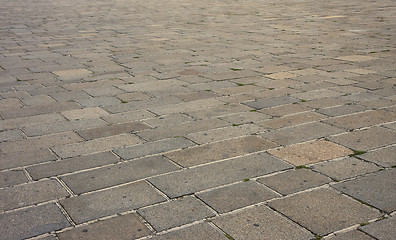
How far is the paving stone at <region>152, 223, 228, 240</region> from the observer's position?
2588 millimetres

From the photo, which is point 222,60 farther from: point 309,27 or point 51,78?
point 309,27

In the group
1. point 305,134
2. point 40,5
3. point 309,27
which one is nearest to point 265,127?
point 305,134

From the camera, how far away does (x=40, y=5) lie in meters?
17.0

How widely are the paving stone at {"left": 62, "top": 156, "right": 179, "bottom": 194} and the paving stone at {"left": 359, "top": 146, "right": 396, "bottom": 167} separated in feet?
4.38

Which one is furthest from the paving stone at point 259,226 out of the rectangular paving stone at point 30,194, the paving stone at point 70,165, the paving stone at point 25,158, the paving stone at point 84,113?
the paving stone at point 84,113

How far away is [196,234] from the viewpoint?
262cm

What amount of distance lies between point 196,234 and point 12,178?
4.70ft

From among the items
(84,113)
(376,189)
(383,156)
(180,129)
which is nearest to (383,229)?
(376,189)

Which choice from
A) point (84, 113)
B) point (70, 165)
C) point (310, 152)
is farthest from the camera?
point (84, 113)

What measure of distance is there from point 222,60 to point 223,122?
9.30ft

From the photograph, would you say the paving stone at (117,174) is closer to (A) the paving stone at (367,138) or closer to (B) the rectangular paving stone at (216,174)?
(B) the rectangular paving stone at (216,174)

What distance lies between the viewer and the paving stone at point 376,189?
2.93 metres

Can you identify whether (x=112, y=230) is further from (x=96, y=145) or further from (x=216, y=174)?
(x=96, y=145)

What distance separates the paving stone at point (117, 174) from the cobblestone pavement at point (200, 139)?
0.01 meters
